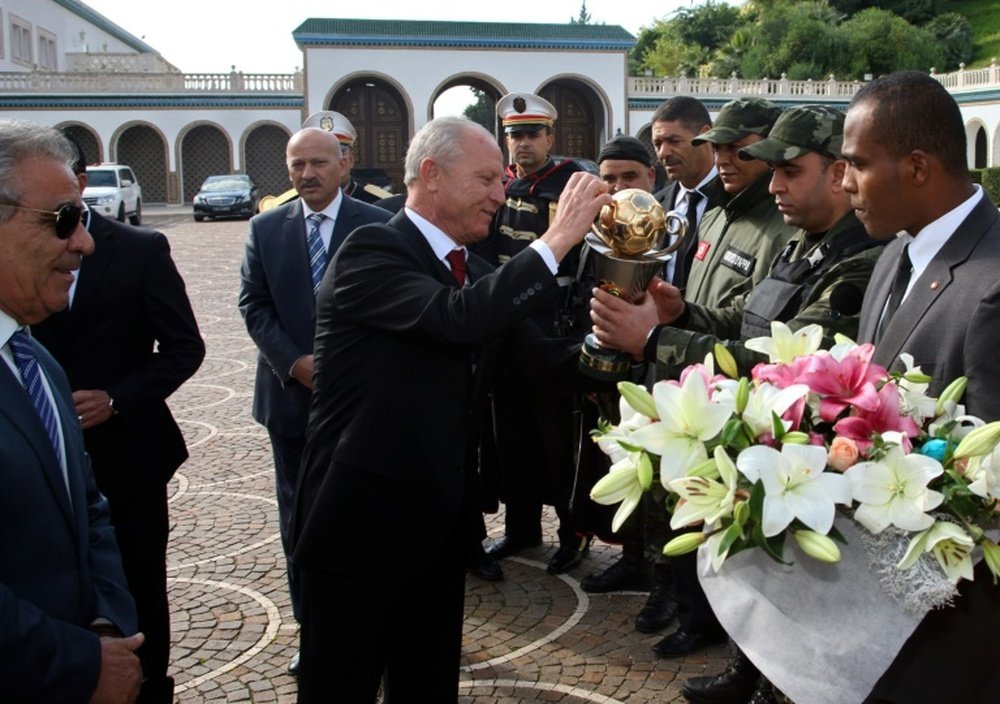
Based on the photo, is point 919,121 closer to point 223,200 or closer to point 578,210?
point 578,210

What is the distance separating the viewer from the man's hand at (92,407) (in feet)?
10.8

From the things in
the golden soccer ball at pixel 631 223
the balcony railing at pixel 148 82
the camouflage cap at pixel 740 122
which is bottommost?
the golden soccer ball at pixel 631 223

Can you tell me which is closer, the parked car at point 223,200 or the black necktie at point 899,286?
the black necktie at point 899,286

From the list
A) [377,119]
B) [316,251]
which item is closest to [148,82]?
[377,119]

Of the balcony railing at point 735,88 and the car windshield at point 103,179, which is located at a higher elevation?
the balcony railing at point 735,88

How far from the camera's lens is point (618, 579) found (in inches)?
187

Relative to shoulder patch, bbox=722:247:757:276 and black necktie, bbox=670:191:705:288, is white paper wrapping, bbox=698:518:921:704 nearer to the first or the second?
shoulder patch, bbox=722:247:757:276

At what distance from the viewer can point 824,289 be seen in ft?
10.5

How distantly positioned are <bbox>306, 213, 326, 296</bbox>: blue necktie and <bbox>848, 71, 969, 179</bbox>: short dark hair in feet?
8.84

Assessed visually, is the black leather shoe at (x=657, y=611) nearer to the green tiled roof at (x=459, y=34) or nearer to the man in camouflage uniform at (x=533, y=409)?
the man in camouflage uniform at (x=533, y=409)

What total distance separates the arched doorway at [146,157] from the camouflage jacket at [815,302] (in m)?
42.7

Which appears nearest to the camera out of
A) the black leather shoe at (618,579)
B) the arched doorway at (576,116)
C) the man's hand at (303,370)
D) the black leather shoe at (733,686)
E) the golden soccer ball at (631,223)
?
the golden soccer ball at (631,223)

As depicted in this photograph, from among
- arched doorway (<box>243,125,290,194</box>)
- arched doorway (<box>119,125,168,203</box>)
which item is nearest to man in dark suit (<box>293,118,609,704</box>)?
arched doorway (<box>243,125,290,194</box>)

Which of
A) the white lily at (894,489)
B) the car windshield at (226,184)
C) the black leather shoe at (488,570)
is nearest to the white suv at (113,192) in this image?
the car windshield at (226,184)
